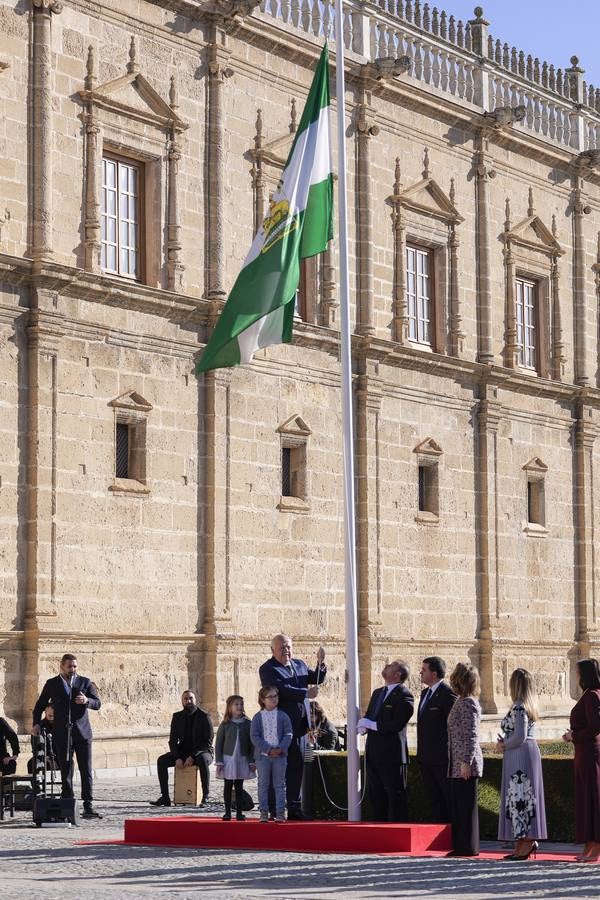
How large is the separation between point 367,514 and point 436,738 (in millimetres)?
15146

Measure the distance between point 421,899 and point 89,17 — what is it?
1712cm

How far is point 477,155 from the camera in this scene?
1421 inches

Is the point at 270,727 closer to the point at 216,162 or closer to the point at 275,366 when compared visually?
the point at 275,366

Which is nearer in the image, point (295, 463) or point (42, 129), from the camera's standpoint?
point (42, 129)

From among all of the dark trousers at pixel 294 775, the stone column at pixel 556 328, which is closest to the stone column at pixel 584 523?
the stone column at pixel 556 328

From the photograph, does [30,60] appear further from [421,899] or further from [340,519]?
[421,899]

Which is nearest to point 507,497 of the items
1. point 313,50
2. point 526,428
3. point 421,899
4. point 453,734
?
point 526,428

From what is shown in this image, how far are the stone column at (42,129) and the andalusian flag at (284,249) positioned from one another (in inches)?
316

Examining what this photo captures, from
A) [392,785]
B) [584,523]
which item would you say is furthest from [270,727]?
[584,523]

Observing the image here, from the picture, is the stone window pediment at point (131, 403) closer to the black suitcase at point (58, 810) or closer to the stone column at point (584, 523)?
the black suitcase at point (58, 810)

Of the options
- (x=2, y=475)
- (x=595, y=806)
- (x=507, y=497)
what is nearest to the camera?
(x=595, y=806)

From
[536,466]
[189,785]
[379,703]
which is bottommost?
[189,785]

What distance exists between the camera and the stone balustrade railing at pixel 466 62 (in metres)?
32.9

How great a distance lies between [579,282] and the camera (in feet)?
129
